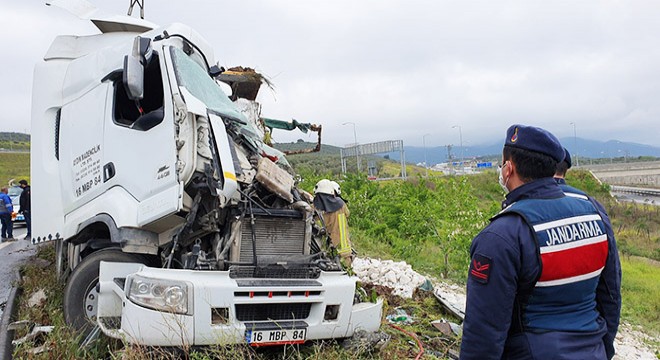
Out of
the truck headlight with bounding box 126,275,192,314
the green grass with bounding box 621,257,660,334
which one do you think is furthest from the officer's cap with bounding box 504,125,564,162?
the green grass with bounding box 621,257,660,334

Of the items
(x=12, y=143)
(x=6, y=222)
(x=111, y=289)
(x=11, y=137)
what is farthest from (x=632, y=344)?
(x=11, y=137)

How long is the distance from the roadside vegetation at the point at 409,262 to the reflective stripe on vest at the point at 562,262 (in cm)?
193

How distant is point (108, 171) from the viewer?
414 centimetres

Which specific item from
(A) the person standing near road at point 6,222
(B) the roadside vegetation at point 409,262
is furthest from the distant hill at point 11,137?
(B) the roadside vegetation at point 409,262

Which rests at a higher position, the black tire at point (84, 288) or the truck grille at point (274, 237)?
the truck grille at point (274, 237)

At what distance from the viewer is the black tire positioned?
4023 millimetres

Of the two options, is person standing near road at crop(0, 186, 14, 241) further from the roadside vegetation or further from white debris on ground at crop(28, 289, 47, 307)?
white debris on ground at crop(28, 289, 47, 307)

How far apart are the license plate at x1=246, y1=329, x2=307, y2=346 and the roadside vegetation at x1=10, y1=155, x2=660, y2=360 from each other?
3.1 inches

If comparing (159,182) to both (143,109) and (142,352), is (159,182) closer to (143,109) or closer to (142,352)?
(143,109)

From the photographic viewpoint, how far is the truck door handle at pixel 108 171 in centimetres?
411

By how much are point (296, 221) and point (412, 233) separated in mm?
8209

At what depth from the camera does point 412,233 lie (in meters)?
11.9

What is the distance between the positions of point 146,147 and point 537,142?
2951 mm

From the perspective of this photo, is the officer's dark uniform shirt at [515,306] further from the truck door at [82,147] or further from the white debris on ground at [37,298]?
the white debris on ground at [37,298]
